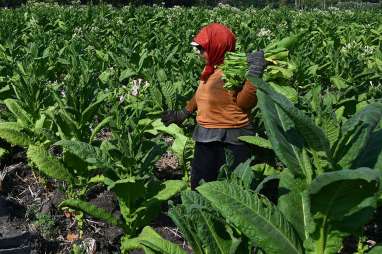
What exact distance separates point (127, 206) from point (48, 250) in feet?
2.26

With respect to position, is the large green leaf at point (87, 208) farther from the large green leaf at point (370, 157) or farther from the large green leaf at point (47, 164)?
the large green leaf at point (370, 157)

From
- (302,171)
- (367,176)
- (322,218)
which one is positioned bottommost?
(322,218)

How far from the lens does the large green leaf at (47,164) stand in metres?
4.47

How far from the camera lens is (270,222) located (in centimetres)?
233

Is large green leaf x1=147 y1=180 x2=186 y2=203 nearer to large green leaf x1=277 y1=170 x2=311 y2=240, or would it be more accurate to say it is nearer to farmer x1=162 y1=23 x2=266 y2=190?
farmer x1=162 y1=23 x2=266 y2=190

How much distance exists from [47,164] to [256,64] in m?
1.70

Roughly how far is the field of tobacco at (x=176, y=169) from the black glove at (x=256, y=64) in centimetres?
35

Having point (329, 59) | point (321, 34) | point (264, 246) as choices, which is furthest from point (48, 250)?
point (321, 34)

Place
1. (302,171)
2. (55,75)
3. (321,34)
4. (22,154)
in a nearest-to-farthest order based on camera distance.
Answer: (302,171), (22,154), (55,75), (321,34)

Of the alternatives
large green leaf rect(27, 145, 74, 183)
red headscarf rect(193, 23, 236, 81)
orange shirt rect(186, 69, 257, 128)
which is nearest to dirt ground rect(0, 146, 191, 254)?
large green leaf rect(27, 145, 74, 183)

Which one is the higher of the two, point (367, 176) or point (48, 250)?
point (367, 176)

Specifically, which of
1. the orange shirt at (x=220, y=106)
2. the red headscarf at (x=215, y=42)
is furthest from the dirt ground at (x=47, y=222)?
the red headscarf at (x=215, y=42)

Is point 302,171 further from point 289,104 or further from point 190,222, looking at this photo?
point 190,222

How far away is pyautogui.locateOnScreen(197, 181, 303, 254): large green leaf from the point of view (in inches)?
89.9
